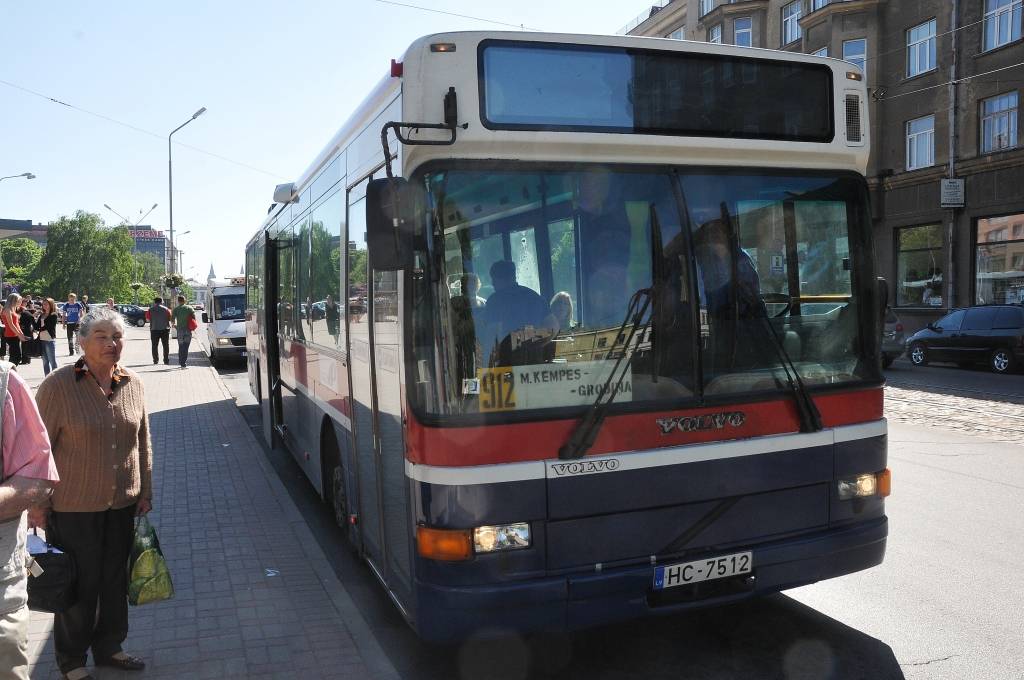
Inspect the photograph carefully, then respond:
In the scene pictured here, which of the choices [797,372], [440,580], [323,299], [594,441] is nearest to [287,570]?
[323,299]

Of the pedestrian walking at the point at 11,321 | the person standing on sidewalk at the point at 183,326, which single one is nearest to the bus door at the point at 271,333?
the pedestrian walking at the point at 11,321

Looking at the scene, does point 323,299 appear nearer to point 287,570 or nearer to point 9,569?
point 287,570

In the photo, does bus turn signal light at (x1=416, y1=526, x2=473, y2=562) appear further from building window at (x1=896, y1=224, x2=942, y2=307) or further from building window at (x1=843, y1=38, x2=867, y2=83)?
building window at (x1=843, y1=38, x2=867, y2=83)

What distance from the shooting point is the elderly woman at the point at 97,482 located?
4.14 meters

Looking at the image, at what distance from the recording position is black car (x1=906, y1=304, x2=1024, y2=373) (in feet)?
66.0

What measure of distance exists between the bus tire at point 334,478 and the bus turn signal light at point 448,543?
2393mm

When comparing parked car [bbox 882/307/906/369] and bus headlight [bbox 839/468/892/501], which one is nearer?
bus headlight [bbox 839/468/892/501]

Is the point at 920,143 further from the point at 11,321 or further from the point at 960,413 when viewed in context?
the point at 11,321

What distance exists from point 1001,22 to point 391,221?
92.2 ft

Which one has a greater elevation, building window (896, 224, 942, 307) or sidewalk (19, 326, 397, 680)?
building window (896, 224, 942, 307)

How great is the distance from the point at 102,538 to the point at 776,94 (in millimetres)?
3886

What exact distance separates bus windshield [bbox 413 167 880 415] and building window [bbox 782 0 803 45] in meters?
34.2

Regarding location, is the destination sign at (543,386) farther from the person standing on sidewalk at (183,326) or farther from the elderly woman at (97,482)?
the person standing on sidewalk at (183,326)

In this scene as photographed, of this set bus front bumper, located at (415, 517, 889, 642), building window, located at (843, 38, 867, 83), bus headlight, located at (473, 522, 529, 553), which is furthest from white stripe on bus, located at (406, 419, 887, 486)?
building window, located at (843, 38, 867, 83)
